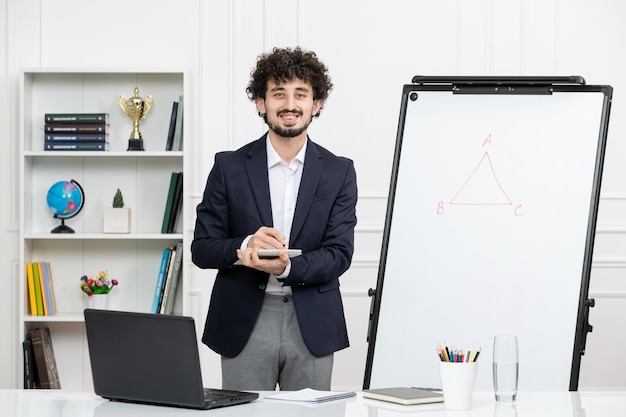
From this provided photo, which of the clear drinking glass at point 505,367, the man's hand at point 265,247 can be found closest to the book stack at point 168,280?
the man's hand at point 265,247

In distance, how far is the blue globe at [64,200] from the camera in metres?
4.34

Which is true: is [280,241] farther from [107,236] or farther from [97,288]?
[97,288]

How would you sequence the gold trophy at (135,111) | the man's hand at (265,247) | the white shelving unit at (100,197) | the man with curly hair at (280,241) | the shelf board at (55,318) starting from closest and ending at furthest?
the man's hand at (265,247), the man with curly hair at (280,241), the shelf board at (55,318), the gold trophy at (135,111), the white shelving unit at (100,197)

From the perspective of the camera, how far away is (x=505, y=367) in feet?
6.08

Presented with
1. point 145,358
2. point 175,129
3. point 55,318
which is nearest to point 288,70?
point 145,358

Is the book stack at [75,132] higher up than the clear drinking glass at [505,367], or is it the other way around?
the book stack at [75,132]

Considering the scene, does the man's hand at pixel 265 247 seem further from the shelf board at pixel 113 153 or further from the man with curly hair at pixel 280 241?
the shelf board at pixel 113 153

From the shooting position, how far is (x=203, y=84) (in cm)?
444

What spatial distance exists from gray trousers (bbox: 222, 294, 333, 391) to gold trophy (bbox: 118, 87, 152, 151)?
6.59 ft

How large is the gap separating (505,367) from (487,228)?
1201mm

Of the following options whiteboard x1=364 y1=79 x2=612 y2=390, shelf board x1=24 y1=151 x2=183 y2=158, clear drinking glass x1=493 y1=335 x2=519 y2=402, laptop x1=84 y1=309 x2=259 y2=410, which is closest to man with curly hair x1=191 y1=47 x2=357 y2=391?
whiteboard x1=364 y1=79 x2=612 y2=390

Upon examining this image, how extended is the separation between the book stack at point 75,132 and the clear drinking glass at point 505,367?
295 cm

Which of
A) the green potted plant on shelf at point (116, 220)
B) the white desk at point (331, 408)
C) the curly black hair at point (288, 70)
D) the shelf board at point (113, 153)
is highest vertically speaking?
the curly black hair at point (288, 70)

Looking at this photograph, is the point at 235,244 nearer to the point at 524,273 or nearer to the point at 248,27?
the point at 524,273
